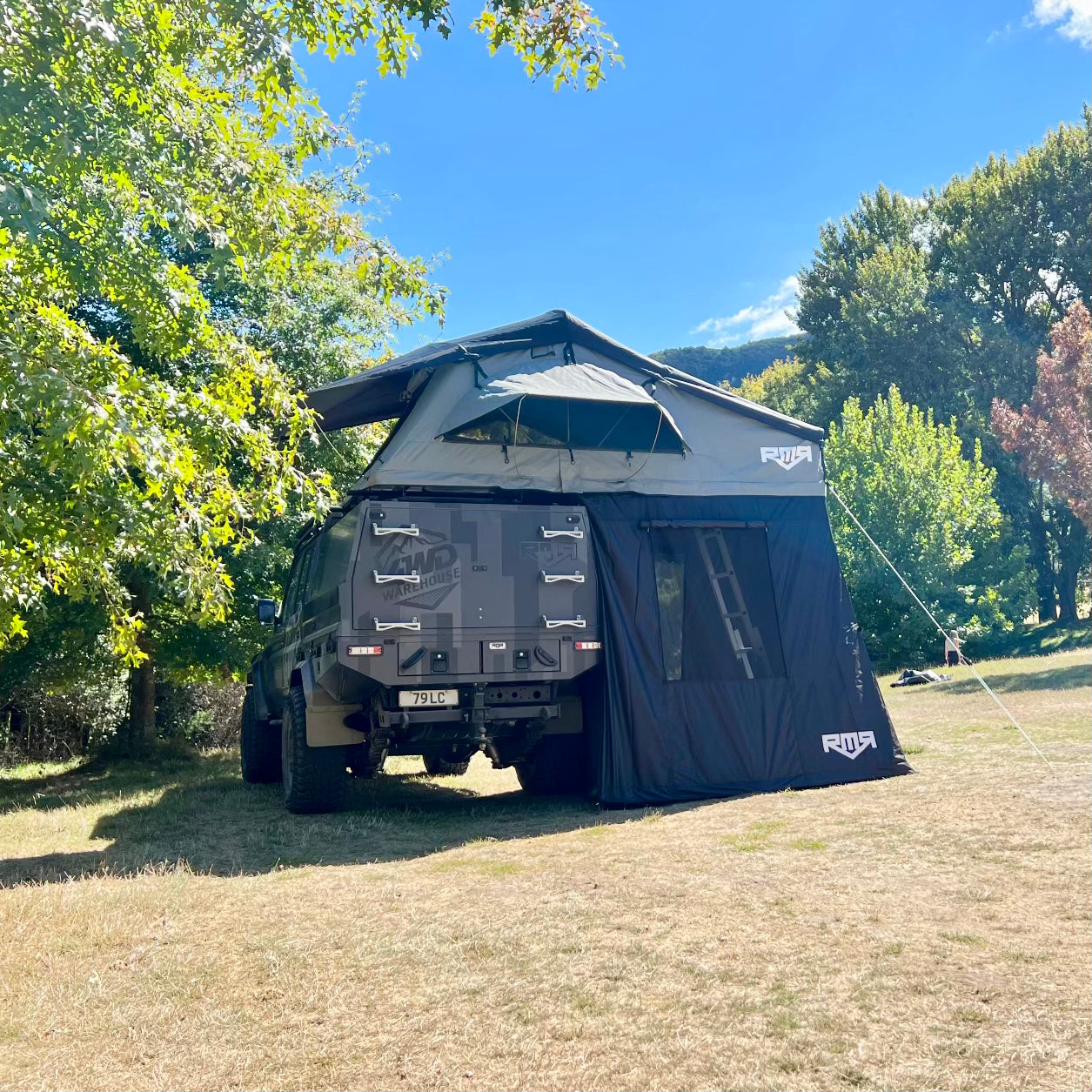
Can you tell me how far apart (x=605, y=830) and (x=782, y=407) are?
40569mm

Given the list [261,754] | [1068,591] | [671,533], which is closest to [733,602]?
[671,533]

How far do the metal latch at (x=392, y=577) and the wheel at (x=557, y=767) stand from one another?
2.29m

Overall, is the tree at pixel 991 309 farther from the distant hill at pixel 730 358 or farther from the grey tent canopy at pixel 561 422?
the distant hill at pixel 730 358

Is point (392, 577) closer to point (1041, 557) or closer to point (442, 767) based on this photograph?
point (442, 767)

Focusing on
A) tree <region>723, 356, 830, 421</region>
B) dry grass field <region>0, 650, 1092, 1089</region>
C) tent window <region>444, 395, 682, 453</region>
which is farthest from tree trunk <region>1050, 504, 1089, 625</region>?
dry grass field <region>0, 650, 1092, 1089</region>

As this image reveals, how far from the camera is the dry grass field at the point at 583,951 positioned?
10.2 feet

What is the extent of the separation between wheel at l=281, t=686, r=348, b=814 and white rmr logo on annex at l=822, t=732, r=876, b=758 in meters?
4.23

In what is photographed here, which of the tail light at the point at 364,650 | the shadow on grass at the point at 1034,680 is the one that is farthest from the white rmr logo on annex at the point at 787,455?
the shadow on grass at the point at 1034,680

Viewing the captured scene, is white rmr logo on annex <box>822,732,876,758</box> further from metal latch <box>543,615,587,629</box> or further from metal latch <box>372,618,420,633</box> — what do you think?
metal latch <box>372,618,420,633</box>

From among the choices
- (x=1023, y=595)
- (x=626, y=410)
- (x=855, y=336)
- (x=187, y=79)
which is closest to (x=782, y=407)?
(x=855, y=336)

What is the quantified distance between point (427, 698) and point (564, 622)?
1.25 metres

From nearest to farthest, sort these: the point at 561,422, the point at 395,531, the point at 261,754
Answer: the point at 395,531 < the point at 561,422 < the point at 261,754

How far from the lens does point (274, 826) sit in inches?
316

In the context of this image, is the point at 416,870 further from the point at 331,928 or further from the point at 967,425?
the point at 967,425
